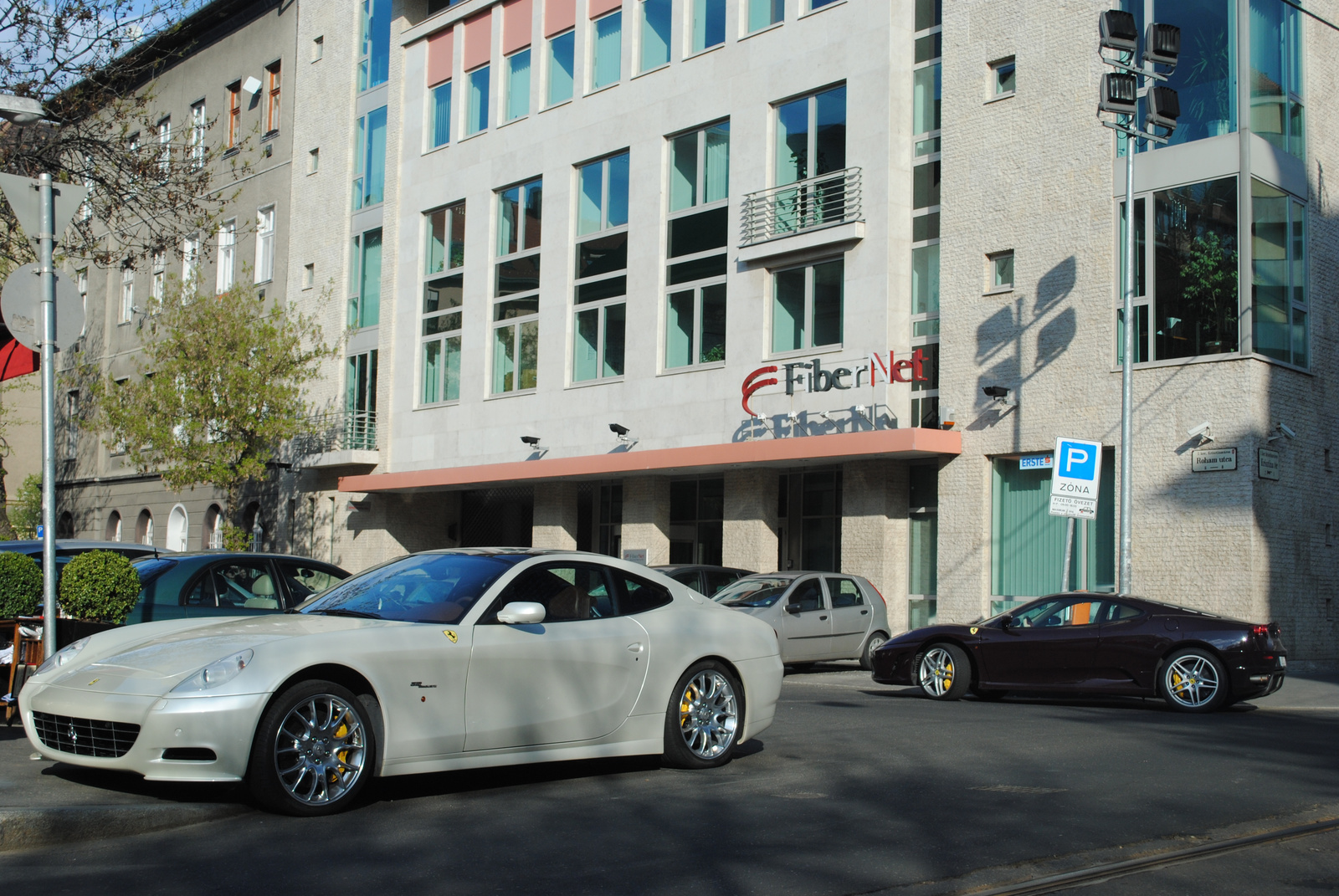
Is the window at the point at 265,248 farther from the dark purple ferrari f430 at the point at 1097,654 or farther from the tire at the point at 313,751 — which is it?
the tire at the point at 313,751

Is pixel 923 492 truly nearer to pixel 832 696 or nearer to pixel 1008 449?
pixel 1008 449

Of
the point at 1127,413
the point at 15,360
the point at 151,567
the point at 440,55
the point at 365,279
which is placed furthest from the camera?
the point at 365,279

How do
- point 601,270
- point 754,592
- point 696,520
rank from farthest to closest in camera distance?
point 601,270 < point 696,520 < point 754,592

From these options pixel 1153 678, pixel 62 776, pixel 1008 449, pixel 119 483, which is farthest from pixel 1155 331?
pixel 119 483

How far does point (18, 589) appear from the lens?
10.4 meters

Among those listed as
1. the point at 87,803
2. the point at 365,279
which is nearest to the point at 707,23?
the point at 365,279

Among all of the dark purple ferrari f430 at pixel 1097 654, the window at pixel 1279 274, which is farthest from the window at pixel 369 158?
the dark purple ferrari f430 at pixel 1097 654

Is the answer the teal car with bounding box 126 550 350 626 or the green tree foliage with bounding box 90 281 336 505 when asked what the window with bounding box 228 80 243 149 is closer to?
the green tree foliage with bounding box 90 281 336 505

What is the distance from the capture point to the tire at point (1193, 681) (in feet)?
44.5

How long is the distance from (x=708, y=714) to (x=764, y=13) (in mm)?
20673

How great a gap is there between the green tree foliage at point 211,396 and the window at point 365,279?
3.48 metres

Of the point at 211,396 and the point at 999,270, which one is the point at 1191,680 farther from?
the point at 211,396

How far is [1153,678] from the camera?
45.4 ft

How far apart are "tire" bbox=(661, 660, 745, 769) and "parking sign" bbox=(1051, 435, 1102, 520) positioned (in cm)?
923
